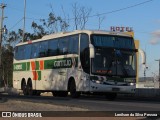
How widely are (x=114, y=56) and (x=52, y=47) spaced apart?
5900 mm

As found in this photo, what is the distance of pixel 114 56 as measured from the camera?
2388cm

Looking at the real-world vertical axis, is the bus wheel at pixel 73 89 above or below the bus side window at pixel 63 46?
below

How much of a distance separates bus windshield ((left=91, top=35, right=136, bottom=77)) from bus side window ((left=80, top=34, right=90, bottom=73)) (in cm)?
42

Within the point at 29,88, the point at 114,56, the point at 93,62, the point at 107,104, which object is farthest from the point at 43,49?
the point at 107,104

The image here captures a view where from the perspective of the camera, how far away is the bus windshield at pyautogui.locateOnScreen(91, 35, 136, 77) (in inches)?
928

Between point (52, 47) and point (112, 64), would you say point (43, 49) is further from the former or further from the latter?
point (112, 64)

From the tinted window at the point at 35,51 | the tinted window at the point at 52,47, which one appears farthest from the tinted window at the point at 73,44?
the tinted window at the point at 35,51

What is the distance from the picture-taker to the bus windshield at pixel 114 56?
2356cm

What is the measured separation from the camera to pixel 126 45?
24688mm

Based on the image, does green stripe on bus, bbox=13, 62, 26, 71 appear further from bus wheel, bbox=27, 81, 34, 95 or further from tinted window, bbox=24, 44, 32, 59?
bus wheel, bbox=27, 81, 34, 95

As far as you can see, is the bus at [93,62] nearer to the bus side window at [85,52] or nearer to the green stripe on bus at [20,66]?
the bus side window at [85,52]

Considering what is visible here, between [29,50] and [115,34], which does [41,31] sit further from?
[115,34]

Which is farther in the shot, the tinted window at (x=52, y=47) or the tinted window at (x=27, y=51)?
the tinted window at (x=27, y=51)

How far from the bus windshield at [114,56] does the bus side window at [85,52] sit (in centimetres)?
42
